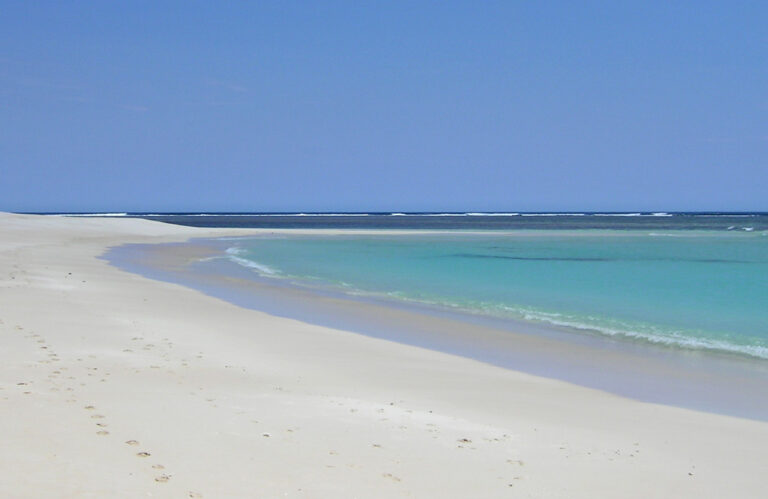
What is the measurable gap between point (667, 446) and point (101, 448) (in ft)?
14.4

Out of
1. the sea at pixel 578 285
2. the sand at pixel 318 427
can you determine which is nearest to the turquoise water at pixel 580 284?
the sea at pixel 578 285

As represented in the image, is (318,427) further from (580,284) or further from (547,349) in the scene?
(580,284)

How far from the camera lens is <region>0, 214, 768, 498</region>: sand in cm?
505

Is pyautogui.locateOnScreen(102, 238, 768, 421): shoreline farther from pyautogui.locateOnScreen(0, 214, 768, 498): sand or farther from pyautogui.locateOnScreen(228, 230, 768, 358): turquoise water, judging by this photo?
pyautogui.locateOnScreen(228, 230, 768, 358): turquoise water

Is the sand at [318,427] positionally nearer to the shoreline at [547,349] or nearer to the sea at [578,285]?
the shoreline at [547,349]

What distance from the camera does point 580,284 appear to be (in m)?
22.3

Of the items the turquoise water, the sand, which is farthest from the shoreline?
the turquoise water

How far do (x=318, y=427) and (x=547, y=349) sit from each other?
605 cm

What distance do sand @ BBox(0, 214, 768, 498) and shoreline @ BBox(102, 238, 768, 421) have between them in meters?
0.60

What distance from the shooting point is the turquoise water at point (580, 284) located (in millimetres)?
14477

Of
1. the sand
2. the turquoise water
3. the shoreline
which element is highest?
the sand

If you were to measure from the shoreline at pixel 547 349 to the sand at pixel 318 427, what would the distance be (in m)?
0.60

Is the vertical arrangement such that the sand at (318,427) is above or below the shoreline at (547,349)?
above

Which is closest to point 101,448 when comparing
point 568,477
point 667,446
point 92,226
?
point 568,477
